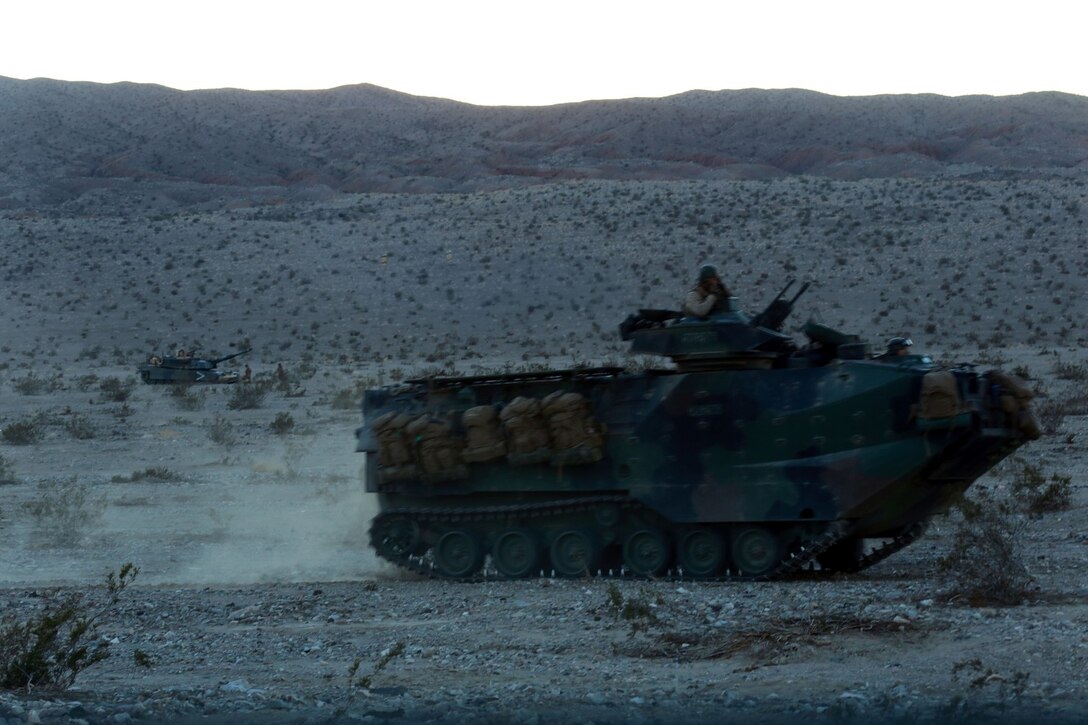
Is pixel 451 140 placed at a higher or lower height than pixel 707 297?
higher

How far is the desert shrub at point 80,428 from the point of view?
88.4ft

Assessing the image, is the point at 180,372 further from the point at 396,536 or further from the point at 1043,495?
the point at 1043,495

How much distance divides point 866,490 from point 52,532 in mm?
9764

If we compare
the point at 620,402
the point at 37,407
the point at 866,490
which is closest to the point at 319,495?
the point at 620,402

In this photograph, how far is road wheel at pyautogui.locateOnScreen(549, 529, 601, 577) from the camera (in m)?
12.9

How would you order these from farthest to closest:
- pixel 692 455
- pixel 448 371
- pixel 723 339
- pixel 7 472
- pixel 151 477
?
pixel 448 371 → pixel 7 472 → pixel 151 477 → pixel 723 339 → pixel 692 455

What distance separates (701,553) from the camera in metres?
12.6

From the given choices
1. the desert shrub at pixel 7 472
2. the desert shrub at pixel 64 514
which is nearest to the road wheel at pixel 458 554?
the desert shrub at pixel 64 514

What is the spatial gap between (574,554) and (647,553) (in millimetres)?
678

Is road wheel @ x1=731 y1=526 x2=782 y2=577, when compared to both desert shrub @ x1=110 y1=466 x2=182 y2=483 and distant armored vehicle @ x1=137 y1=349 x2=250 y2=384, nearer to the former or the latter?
desert shrub @ x1=110 y1=466 x2=182 y2=483

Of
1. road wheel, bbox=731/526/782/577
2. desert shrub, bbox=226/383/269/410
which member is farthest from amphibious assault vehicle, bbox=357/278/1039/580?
desert shrub, bbox=226/383/269/410

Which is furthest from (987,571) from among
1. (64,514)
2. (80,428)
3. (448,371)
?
(448,371)

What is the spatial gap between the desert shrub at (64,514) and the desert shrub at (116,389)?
12.7m

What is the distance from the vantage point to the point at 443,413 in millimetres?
13719
